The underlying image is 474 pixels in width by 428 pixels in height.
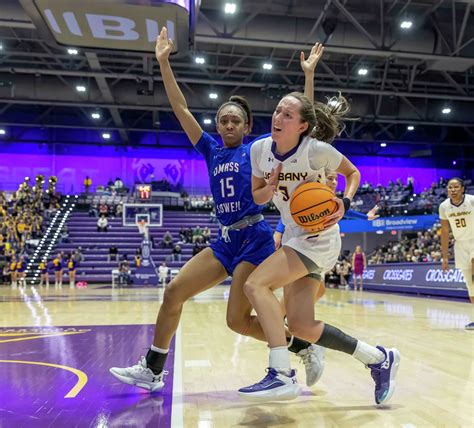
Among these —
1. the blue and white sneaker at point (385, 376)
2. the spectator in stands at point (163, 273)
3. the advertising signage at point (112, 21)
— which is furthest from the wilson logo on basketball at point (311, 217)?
the spectator in stands at point (163, 273)

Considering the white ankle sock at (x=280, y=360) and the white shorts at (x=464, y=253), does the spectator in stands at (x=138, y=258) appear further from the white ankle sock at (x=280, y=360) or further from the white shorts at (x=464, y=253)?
the white ankle sock at (x=280, y=360)

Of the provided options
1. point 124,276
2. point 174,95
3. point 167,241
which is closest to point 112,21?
point 174,95

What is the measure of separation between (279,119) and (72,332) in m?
4.83

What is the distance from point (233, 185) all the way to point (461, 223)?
15.0 feet

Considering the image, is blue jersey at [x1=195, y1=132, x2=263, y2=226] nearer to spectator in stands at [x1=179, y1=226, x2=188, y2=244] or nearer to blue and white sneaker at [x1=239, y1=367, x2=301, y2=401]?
blue and white sneaker at [x1=239, y1=367, x2=301, y2=401]

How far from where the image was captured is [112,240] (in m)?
25.5

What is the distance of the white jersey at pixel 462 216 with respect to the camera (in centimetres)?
677

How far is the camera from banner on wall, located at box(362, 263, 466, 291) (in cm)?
1246

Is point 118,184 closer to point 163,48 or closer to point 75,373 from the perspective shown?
point 75,373

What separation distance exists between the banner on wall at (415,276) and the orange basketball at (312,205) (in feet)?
31.3

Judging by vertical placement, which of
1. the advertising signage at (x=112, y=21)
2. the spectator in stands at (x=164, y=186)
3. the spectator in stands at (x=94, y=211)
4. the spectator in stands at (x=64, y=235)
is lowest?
the spectator in stands at (x=64, y=235)

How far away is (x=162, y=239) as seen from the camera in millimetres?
25766

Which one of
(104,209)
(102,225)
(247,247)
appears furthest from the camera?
(104,209)

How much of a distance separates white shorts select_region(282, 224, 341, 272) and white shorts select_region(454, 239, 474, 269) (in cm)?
448
